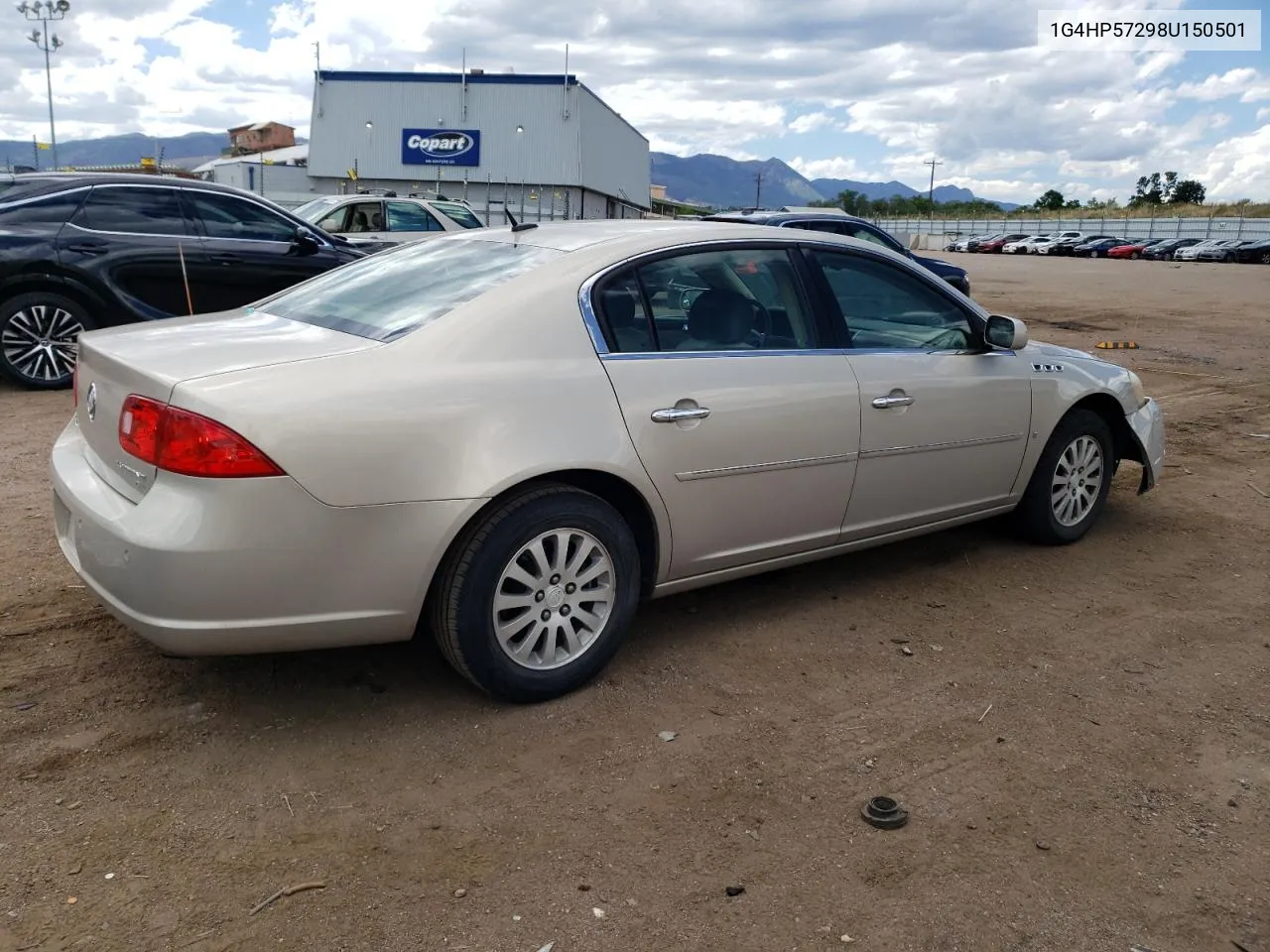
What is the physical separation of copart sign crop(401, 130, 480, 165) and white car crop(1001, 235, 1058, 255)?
32838 mm

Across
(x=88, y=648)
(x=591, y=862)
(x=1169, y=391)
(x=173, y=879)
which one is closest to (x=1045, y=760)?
(x=591, y=862)

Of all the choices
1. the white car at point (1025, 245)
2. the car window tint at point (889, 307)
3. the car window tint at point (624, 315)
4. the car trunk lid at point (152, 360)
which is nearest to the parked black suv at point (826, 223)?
the car window tint at point (889, 307)

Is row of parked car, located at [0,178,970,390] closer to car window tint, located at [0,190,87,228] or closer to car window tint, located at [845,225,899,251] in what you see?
car window tint, located at [0,190,87,228]

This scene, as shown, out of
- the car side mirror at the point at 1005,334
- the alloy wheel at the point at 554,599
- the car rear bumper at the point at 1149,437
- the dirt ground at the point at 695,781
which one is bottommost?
the dirt ground at the point at 695,781

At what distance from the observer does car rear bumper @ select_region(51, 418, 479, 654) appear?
2963 millimetres

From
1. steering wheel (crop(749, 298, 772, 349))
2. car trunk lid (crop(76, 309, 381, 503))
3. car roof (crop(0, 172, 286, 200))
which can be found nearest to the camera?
car trunk lid (crop(76, 309, 381, 503))

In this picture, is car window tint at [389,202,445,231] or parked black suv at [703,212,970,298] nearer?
parked black suv at [703,212,970,298]

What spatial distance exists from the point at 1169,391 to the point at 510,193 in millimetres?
47300

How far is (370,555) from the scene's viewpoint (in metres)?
3.15

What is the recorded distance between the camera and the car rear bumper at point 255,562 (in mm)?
2963

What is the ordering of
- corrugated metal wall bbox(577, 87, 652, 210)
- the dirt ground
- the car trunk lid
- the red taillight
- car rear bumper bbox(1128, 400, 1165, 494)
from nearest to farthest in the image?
the dirt ground, the red taillight, the car trunk lid, car rear bumper bbox(1128, 400, 1165, 494), corrugated metal wall bbox(577, 87, 652, 210)

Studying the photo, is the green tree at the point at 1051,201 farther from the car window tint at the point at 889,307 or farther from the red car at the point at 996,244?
the car window tint at the point at 889,307

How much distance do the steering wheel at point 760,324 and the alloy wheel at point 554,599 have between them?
1065 millimetres

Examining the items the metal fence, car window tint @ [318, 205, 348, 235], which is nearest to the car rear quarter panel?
car window tint @ [318, 205, 348, 235]
